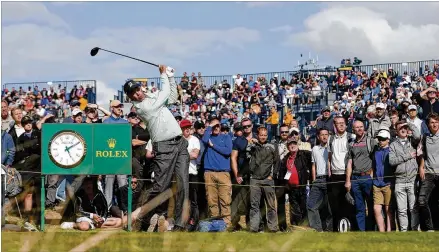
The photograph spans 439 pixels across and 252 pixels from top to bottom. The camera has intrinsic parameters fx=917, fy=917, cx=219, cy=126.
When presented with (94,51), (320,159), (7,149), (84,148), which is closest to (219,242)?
(84,148)

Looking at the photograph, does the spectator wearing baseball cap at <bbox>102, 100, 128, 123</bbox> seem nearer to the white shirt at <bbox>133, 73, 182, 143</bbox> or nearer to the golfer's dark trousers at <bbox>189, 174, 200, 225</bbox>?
the golfer's dark trousers at <bbox>189, 174, 200, 225</bbox>

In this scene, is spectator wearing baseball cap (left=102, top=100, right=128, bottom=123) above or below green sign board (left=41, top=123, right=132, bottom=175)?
above

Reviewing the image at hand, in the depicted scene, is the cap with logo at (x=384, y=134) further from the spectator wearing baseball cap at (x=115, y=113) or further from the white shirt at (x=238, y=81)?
the white shirt at (x=238, y=81)

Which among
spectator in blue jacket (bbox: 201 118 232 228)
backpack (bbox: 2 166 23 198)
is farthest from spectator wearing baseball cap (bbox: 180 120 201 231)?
backpack (bbox: 2 166 23 198)

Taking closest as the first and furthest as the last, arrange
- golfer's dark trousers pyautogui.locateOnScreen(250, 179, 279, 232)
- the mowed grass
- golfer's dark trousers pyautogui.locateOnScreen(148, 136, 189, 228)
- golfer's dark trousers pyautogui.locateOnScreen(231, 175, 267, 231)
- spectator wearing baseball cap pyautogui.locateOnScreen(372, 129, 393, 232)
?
the mowed grass < golfer's dark trousers pyautogui.locateOnScreen(148, 136, 189, 228) < spectator wearing baseball cap pyautogui.locateOnScreen(372, 129, 393, 232) < golfer's dark trousers pyautogui.locateOnScreen(250, 179, 279, 232) < golfer's dark trousers pyautogui.locateOnScreen(231, 175, 267, 231)

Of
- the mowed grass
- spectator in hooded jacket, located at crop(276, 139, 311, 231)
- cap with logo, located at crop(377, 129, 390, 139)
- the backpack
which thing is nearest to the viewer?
the mowed grass

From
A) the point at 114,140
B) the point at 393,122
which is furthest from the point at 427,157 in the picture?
the point at 114,140

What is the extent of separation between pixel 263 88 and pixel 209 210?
72.2 ft

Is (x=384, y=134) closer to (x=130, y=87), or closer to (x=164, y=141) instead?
(x=164, y=141)

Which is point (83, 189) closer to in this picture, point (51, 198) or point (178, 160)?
point (51, 198)

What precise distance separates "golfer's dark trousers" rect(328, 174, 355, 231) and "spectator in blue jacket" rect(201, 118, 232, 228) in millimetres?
1732

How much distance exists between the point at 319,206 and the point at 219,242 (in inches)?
270

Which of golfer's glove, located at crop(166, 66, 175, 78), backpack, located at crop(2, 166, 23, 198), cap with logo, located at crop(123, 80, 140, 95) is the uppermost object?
golfer's glove, located at crop(166, 66, 175, 78)

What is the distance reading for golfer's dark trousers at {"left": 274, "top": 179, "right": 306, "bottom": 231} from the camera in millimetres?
15219
